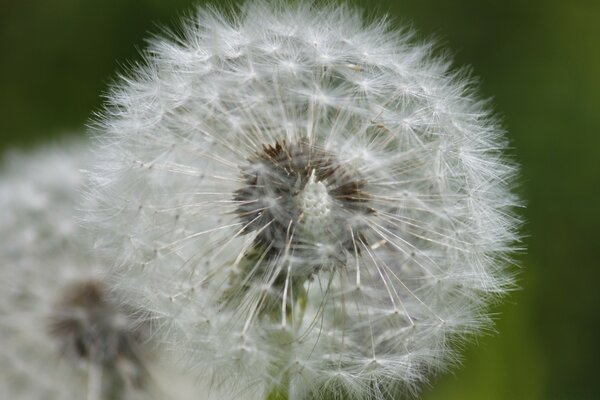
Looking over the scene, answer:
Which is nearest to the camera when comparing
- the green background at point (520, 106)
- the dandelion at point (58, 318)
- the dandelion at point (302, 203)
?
the dandelion at point (302, 203)

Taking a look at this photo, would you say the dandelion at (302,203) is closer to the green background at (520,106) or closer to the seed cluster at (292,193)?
the seed cluster at (292,193)

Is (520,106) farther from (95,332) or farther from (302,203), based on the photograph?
(302,203)

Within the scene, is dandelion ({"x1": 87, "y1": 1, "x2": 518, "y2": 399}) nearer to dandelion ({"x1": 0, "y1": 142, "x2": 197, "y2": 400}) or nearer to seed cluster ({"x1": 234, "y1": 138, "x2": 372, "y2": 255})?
seed cluster ({"x1": 234, "y1": 138, "x2": 372, "y2": 255})

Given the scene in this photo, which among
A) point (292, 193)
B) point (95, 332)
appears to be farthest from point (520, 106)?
point (292, 193)

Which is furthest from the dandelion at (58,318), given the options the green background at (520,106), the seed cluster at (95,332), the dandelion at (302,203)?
the green background at (520,106)

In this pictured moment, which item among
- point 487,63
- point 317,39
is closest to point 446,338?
point 317,39

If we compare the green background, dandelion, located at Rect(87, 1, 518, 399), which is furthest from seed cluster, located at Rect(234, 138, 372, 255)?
the green background
